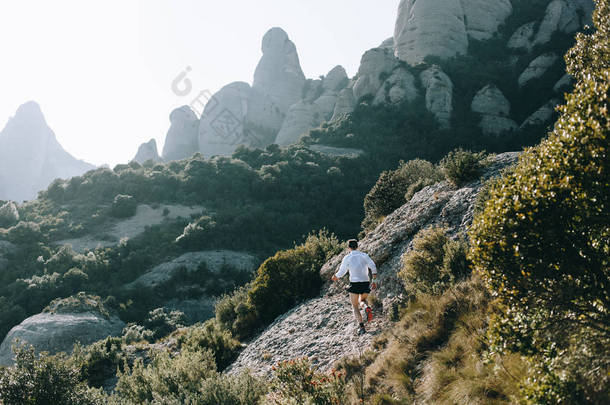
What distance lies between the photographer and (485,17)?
68188mm

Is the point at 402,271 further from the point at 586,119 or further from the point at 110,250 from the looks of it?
the point at 110,250

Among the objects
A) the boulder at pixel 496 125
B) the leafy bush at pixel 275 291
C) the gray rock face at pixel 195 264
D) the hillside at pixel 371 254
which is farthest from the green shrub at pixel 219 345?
the boulder at pixel 496 125

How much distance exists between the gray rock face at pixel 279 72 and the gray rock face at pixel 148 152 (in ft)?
123

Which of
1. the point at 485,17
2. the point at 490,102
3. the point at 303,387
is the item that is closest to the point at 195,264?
the point at 303,387

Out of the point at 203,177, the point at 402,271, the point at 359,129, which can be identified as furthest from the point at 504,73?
the point at 402,271

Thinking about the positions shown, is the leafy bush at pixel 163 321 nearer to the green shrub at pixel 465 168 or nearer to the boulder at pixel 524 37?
the green shrub at pixel 465 168

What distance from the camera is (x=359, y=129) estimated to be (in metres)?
59.7

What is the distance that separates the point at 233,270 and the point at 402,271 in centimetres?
2409

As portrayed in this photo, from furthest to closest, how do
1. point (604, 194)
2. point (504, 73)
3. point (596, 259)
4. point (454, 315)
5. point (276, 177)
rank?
point (504, 73) < point (276, 177) < point (454, 315) < point (596, 259) < point (604, 194)

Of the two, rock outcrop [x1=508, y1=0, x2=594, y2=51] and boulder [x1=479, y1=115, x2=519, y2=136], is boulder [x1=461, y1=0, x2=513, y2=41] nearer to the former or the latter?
rock outcrop [x1=508, y1=0, x2=594, y2=51]

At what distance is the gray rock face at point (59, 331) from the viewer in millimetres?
18384

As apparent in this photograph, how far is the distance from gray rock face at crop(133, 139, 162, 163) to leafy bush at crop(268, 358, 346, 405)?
111415mm

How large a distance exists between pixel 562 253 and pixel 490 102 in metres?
56.1

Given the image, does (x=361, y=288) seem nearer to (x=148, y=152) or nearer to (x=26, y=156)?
(x=148, y=152)
